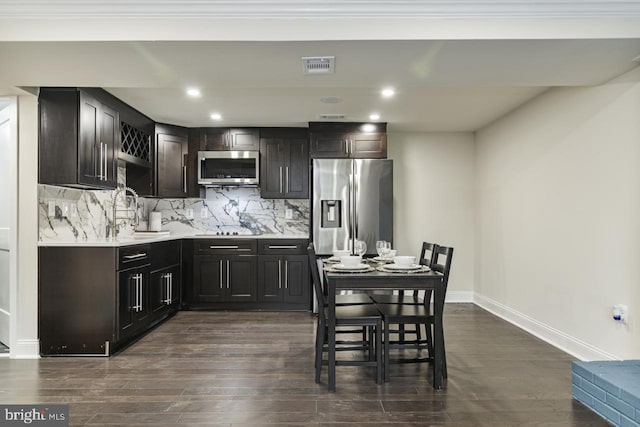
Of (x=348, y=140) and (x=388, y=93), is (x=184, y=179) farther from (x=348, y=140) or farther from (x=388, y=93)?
(x=388, y=93)

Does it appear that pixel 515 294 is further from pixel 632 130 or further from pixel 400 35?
pixel 400 35

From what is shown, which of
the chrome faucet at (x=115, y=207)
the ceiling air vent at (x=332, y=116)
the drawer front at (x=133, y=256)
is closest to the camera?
the drawer front at (x=133, y=256)

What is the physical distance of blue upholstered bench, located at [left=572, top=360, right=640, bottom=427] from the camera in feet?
7.43

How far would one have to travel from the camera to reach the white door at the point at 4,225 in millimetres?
4043

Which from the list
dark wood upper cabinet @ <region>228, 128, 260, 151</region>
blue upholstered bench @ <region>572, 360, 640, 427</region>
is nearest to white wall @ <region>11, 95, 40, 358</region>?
dark wood upper cabinet @ <region>228, 128, 260, 151</region>

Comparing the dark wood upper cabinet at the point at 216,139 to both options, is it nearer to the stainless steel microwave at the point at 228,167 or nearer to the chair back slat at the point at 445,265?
the stainless steel microwave at the point at 228,167

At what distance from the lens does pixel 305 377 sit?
309 cm

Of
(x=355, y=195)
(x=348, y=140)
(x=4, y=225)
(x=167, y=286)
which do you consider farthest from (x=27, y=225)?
(x=348, y=140)

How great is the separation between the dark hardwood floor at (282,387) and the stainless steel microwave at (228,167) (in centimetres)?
211

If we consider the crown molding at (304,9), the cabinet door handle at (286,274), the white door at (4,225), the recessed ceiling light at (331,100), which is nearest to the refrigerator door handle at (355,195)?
the cabinet door handle at (286,274)

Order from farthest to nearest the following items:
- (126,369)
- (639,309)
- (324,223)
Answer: (324,223) → (126,369) → (639,309)

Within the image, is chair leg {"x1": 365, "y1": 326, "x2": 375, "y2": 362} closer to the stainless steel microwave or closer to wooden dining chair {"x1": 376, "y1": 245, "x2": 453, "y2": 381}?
wooden dining chair {"x1": 376, "y1": 245, "x2": 453, "y2": 381}

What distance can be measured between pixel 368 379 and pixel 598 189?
7.46ft

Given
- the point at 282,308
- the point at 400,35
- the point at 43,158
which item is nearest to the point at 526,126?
the point at 400,35
